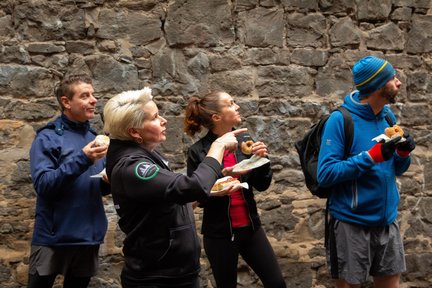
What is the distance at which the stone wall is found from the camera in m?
4.19

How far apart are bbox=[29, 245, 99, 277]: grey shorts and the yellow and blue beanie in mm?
1771

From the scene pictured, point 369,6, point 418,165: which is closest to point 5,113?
point 369,6

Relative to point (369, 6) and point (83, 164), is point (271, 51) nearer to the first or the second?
point (369, 6)

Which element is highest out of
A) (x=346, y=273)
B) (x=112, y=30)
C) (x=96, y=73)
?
(x=112, y=30)

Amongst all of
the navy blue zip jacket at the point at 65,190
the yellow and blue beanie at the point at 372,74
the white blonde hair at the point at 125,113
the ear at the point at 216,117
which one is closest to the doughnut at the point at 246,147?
the ear at the point at 216,117

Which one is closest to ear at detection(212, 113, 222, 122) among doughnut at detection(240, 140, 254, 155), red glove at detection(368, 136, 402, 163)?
doughnut at detection(240, 140, 254, 155)

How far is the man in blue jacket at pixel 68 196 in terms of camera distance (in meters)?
3.25

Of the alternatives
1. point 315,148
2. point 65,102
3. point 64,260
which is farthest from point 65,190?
point 315,148

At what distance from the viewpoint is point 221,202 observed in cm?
351

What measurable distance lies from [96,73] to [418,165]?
2719mm

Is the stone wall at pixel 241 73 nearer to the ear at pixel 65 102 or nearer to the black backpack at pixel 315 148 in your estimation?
the ear at pixel 65 102

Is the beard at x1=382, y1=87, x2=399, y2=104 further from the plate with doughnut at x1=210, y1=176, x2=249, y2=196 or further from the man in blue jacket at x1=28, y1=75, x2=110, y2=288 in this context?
the man in blue jacket at x1=28, y1=75, x2=110, y2=288

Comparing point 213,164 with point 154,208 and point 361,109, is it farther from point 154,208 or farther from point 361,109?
point 361,109

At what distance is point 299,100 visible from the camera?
4793 millimetres
